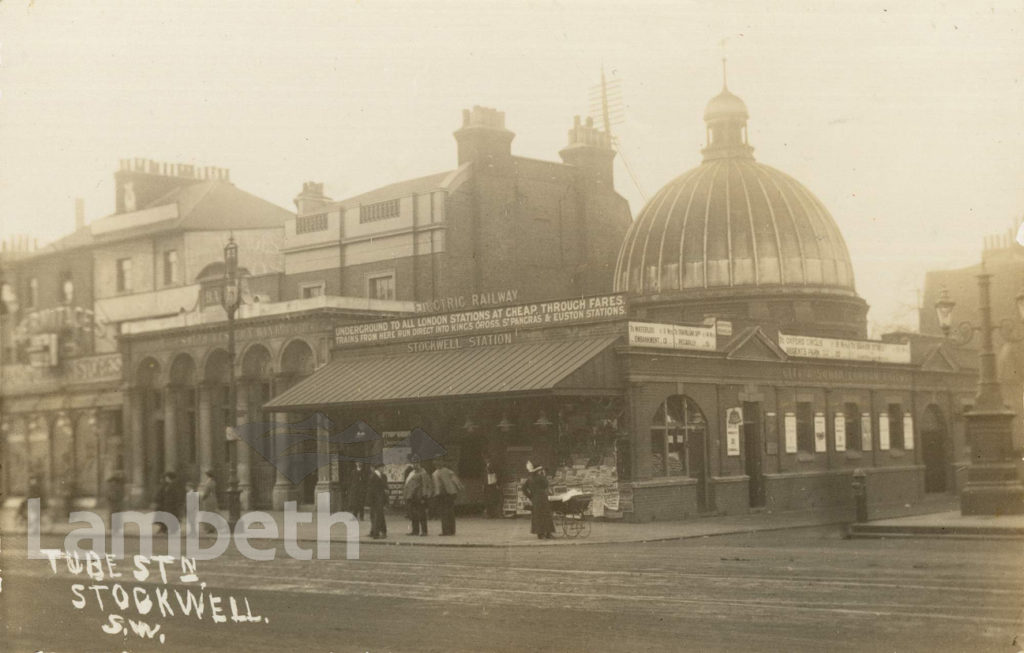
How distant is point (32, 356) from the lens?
19.1 metres

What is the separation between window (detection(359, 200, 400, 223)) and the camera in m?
45.2

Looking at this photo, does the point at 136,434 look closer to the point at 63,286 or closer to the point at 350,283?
the point at 350,283

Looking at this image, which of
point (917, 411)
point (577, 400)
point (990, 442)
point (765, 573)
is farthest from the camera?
point (917, 411)

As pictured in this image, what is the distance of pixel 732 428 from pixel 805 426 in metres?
4.46

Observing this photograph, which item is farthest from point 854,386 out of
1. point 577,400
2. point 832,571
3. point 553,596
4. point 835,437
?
point 553,596

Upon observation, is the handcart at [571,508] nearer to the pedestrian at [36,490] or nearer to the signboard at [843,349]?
the signboard at [843,349]

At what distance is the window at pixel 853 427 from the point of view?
4169 centimetres

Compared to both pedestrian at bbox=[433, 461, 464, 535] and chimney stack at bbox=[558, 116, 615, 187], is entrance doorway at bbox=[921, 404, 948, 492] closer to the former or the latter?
chimney stack at bbox=[558, 116, 615, 187]

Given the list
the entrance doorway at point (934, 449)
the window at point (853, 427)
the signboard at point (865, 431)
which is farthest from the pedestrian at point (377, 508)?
the entrance doorway at point (934, 449)

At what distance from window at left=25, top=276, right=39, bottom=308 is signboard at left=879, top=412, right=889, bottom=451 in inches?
1235

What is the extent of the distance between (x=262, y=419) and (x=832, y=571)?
27641mm

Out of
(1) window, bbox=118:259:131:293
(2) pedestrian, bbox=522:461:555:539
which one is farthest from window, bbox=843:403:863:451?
(1) window, bbox=118:259:131:293

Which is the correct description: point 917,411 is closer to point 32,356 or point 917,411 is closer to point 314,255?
point 314,255

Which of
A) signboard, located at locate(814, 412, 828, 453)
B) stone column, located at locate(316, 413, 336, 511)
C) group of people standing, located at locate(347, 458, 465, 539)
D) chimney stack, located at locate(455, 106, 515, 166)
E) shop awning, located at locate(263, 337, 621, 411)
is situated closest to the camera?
group of people standing, located at locate(347, 458, 465, 539)
